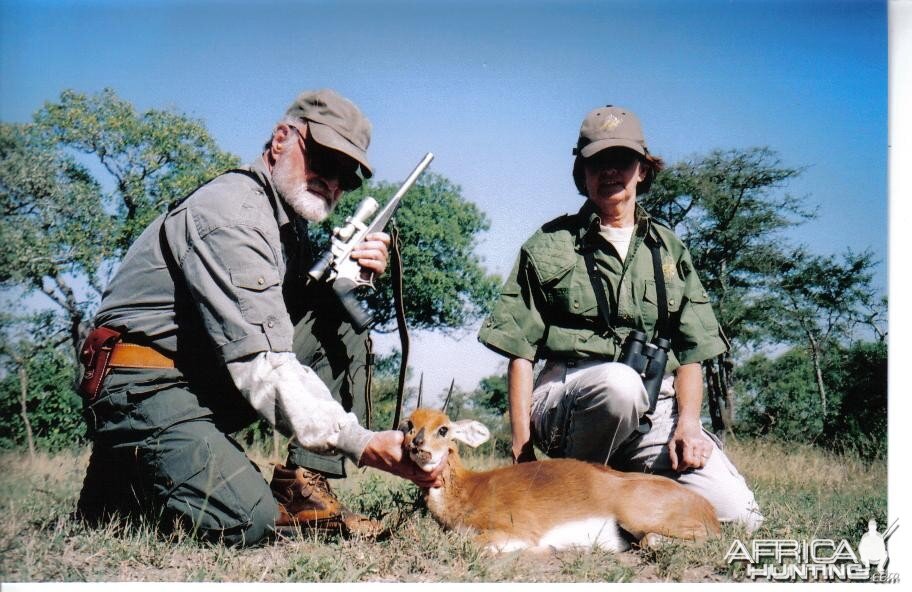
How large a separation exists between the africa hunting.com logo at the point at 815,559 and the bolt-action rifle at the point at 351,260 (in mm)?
2349

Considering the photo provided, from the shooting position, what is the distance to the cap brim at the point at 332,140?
13.9ft

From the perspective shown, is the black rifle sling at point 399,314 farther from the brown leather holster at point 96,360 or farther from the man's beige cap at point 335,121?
the brown leather holster at point 96,360

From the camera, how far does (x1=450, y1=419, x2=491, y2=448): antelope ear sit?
409 cm

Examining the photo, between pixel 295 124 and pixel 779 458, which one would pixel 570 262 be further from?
pixel 779 458

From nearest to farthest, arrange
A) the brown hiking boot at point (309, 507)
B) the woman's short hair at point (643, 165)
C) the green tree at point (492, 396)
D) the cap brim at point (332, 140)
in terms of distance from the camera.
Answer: the brown hiking boot at point (309, 507) < the cap brim at point (332, 140) < the woman's short hair at point (643, 165) < the green tree at point (492, 396)

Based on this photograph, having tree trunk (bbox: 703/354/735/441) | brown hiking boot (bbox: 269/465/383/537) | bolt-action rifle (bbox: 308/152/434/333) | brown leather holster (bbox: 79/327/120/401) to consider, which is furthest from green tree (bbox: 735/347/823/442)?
brown leather holster (bbox: 79/327/120/401)

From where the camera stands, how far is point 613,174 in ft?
15.9

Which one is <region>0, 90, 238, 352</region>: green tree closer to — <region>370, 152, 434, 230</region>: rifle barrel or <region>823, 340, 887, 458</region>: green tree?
<region>370, 152, 434, 230</region>: rifle barrel

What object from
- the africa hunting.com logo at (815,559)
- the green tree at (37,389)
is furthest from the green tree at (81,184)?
the africa hunting.com logo at (815,559)

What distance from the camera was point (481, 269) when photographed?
5957 mm

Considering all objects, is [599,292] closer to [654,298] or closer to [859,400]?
[654,298]

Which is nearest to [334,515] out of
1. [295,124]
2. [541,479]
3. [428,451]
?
[428,451]

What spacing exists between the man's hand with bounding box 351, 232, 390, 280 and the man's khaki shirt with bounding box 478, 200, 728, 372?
0.80 metres
